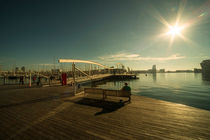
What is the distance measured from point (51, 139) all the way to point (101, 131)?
1897 mm

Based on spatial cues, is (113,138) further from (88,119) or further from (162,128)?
(162,128)

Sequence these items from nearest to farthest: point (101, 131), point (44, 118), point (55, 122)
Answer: point (101, 131), point (55, 122), point (44, 118)

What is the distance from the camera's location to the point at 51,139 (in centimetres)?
315

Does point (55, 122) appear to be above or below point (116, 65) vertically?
below

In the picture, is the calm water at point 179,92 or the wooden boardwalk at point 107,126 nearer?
the wooden boardwalk at point 107,126

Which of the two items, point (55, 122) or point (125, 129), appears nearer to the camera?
point (125, 129)

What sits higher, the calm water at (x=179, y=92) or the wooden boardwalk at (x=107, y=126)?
the wooden boardwalk at (x=107, y=126)

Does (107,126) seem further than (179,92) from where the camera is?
No

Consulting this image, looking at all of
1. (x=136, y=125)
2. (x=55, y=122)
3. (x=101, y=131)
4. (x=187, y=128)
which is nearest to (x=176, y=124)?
(x=187, y=128)

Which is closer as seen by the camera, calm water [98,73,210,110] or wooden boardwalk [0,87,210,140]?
wooden boardwalk [0,87,210,140]

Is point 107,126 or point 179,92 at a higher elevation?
point 107,126

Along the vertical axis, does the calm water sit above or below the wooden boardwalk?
below

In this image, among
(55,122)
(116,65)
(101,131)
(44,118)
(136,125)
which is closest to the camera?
(101,131)

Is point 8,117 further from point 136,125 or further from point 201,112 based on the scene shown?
point 201,112
